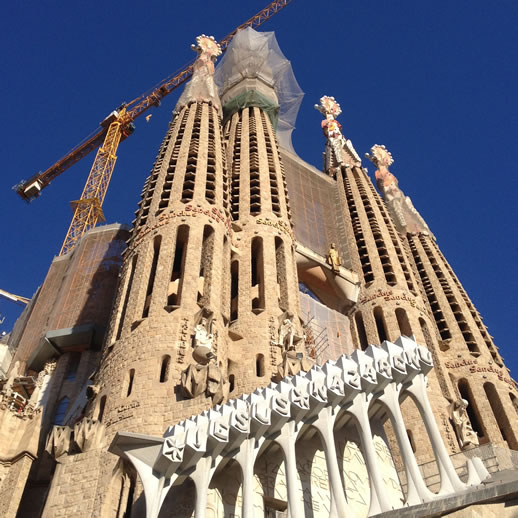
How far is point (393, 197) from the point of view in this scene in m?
49.0

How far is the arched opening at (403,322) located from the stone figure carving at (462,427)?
4.51 m

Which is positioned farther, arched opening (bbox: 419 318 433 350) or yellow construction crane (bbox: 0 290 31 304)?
yellow construction crane (bbox: 0 290 31 304)

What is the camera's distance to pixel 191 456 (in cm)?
1576

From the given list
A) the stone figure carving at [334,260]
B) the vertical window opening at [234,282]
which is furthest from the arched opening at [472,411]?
the vertical window opening at [234,282]

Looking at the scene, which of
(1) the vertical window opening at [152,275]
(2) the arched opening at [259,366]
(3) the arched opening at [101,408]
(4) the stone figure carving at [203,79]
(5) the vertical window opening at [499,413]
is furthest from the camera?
(4) the stone figure carving at [203,79]

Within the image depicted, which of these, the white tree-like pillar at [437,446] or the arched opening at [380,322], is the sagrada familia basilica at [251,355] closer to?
the white tree-like pillar at [437,446]

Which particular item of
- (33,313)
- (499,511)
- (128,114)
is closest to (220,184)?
(33,313)

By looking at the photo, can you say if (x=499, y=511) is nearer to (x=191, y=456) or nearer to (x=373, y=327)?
(x=191, y=456)

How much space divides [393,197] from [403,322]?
1764cm

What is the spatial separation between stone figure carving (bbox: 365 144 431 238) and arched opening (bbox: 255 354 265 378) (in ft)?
77.5

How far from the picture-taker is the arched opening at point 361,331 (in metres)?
33.0

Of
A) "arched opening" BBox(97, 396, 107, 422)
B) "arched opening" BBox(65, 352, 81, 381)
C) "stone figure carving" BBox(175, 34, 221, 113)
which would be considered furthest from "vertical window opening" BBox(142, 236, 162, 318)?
"stone figure carving" BBox(175, 34, 221, 113)

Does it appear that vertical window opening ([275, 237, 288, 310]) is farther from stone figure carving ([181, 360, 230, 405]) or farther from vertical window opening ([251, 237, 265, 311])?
stone figure carving ([181, 360, 230, 405])

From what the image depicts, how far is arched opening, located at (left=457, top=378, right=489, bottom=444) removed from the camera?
30047 millimetres
